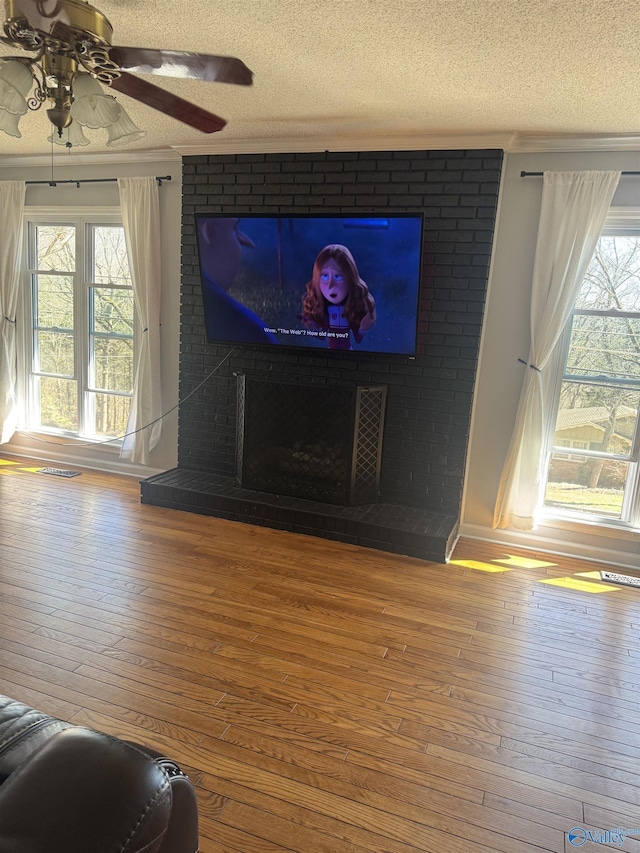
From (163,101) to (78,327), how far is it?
3.50 m

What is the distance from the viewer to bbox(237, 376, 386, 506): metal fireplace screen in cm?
407

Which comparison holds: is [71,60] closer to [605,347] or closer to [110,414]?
[605,347]

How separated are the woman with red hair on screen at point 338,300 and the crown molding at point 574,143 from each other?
1201 mm

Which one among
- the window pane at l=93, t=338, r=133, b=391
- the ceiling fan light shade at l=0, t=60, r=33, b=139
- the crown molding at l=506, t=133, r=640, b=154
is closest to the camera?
the ceiling fan light shade at l=0, t=60, r=33, b=139

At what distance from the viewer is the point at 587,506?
13.1 feet

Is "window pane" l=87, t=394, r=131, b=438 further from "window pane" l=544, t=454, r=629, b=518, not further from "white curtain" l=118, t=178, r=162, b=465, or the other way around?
"window pane" l=544, t=454, r=629, b=518

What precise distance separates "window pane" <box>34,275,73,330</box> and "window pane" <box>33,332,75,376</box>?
10cm

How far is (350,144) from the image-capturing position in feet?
13.0

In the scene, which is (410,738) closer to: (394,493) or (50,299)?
(394,493)

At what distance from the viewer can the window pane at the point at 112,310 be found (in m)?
5.05

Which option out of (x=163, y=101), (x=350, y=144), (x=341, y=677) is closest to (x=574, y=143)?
(x=350, y=144)

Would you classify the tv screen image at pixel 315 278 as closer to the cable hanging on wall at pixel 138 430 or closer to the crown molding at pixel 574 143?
the cable hanging on wall at pixel 138 430
